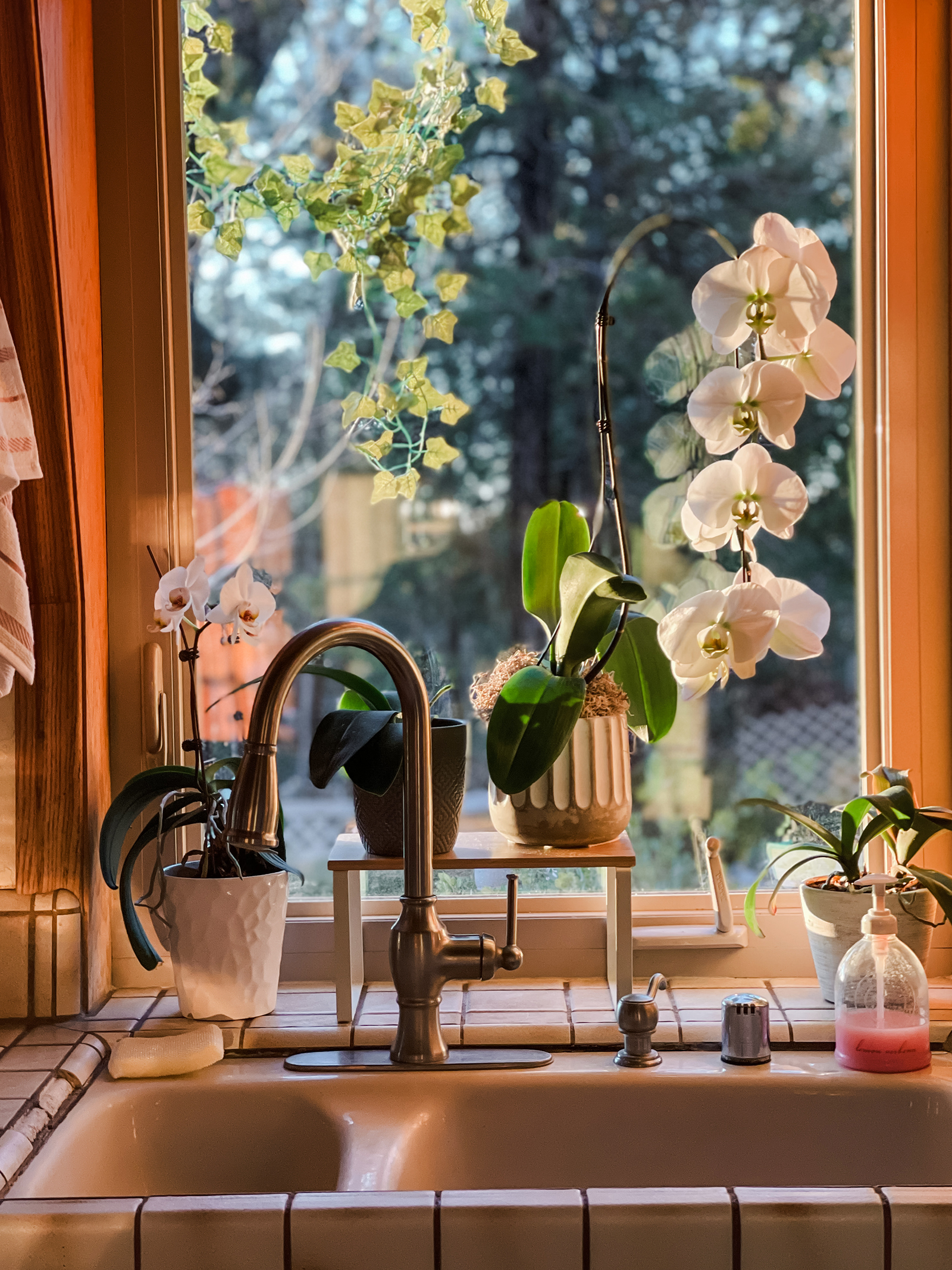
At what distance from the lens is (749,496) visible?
1.20m

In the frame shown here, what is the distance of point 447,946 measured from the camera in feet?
3.85

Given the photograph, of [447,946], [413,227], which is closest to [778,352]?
[413,227]

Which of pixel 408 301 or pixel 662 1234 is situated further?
pixel 408 301

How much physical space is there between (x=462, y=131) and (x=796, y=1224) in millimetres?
1226

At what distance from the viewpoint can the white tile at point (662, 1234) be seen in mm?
893

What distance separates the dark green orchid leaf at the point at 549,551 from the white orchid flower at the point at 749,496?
0.60 feet

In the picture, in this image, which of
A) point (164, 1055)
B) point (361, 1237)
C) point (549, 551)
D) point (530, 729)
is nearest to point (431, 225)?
point (549, 551)

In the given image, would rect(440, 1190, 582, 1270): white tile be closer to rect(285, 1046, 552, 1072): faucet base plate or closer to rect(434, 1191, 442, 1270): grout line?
rect(434, 1191, 442, 1270): grout line

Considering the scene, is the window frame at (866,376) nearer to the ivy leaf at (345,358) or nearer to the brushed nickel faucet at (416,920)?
the ivy leaf at (345,358)

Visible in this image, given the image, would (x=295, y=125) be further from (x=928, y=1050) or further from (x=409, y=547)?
(x=928, y=1050)

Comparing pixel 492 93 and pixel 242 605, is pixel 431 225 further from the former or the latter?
pixel 242 605

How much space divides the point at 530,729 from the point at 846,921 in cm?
41

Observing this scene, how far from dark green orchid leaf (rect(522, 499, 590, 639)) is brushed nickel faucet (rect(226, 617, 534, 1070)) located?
0.84ft

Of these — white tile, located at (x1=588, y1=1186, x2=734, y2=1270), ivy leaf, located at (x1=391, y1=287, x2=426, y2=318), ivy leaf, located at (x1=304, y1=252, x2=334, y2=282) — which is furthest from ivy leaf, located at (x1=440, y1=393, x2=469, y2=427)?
white tile, located at (x1=588, y1=1186, x2=734, y2=1270)
